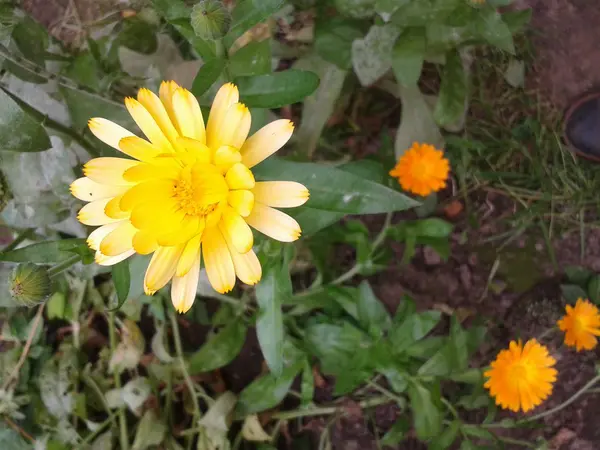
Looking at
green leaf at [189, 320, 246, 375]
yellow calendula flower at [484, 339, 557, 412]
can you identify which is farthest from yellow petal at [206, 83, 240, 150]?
yellow calendula flower at [484, 339, 557, 412]

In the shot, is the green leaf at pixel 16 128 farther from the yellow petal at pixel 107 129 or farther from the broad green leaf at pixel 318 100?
the broad green leaf at pixel 318 100

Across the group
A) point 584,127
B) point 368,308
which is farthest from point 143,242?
point 584,127

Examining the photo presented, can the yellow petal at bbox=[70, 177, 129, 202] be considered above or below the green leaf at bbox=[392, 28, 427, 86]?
above

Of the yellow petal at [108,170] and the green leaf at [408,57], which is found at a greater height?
the yellow petal at [108,170]

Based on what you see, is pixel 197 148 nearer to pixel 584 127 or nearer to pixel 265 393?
pixel 265 393

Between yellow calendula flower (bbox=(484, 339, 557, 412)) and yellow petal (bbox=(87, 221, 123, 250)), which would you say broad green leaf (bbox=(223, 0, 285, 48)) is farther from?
yellow calendula flower (bbox=(484, 339, 557, 412))

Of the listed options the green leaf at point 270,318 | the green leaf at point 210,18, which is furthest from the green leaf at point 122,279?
the green leaf at point 210,18

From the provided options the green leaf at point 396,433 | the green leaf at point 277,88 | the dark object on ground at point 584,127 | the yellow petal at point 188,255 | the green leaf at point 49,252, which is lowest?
the green leaf at point 396,433
